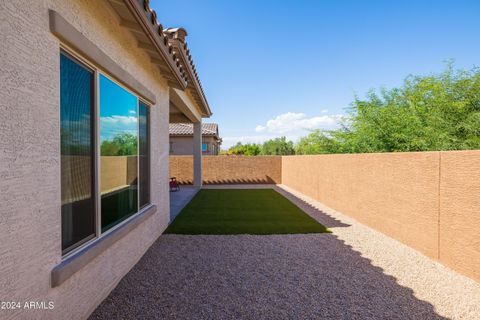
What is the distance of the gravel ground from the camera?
119 inches

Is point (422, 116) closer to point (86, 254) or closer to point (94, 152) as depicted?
point (94, 152)

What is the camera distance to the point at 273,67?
19531mm

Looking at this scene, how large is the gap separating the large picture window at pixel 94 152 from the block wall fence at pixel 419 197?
18.2ft

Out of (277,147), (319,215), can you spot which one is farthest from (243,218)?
(277,147)

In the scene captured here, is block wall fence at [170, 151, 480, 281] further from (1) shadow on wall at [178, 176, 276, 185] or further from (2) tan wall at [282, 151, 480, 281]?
(1) shadow on wall at [178, 176, 276, 185]

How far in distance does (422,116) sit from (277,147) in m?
33.0

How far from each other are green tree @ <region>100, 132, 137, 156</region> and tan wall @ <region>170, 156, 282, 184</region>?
505 inches

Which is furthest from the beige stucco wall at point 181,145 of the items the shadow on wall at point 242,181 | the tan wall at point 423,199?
the tan wall at point 423,199

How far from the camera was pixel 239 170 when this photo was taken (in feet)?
58.4

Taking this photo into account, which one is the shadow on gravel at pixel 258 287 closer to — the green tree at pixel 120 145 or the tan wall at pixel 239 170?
the green tree at pixel 120 145

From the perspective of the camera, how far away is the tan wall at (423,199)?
3915mm

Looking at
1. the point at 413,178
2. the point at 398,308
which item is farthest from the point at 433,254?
the point at 398,308

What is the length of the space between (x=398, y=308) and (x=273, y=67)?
18.9 meters

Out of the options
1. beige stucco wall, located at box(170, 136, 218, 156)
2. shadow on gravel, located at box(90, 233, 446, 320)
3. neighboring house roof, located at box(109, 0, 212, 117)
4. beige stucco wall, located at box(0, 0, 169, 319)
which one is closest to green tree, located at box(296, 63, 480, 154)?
shadow on gravel, located at box(90, 233, 446, 320)
